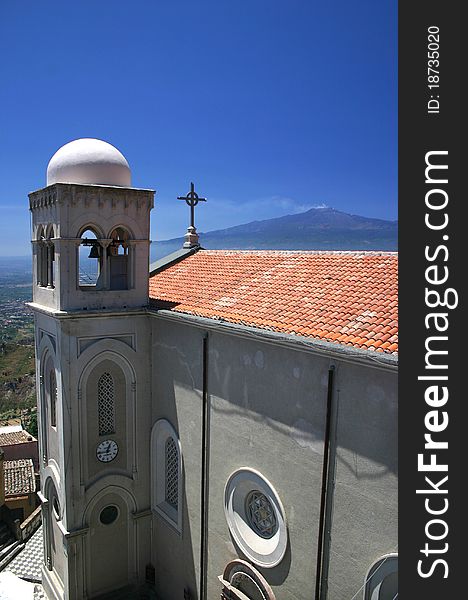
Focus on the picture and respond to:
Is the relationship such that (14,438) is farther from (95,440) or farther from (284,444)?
(284,444)

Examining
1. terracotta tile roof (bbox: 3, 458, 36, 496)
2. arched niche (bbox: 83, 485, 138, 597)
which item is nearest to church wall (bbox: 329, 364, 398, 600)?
arched niche (bbox: 83, 485, 138, 597)

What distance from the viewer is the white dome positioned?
422 inches

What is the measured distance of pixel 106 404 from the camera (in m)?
11.4

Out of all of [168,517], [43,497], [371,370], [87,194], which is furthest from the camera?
[43,497]

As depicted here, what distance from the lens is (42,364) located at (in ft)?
39.5

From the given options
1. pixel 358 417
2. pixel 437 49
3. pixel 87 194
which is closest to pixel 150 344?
pixel 87 194

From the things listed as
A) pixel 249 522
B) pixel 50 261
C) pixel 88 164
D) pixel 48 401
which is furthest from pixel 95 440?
pixel 88 164

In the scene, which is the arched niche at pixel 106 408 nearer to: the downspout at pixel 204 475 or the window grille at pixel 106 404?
the window grille at pixel 106 404

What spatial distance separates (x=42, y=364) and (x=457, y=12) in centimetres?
1121

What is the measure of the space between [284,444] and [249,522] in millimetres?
2238

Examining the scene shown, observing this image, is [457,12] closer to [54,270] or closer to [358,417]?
[358,417]

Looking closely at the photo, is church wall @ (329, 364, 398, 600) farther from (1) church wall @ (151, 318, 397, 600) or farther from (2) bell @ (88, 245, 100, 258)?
(2) bell @ (88, 245, 100, 258)

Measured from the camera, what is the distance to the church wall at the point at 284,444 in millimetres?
6539

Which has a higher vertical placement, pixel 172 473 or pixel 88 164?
pixel 88 164
